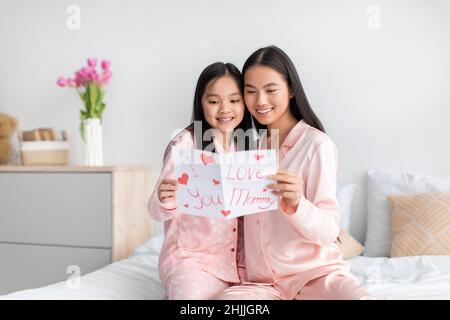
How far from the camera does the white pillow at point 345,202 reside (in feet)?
7.53

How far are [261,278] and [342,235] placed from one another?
2.76 ft

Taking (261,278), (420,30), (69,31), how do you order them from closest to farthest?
1. (261,278)
2. (420,30)
3. (69,31)

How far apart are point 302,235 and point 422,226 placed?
0.88 m

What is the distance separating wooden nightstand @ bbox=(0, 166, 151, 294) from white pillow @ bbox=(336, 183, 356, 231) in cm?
101

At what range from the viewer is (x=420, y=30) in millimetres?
2338

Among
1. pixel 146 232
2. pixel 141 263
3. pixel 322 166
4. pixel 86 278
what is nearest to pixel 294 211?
pixel 322 166

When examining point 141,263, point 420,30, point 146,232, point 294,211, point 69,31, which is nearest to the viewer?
point 294,211

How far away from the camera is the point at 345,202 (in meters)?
2.33

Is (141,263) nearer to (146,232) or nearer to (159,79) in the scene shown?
(146,232)

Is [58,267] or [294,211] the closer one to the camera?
[294,211]

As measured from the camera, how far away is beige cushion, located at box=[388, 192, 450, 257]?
1934 mm

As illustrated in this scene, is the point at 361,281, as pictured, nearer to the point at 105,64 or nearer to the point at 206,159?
the point at 206,159

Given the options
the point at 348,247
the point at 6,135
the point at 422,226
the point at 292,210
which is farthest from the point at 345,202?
the point at 6,135

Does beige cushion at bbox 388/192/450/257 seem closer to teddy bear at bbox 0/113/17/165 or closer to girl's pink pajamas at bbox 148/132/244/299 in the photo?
girl's pink pajamas at bbox 148/132/244/299
